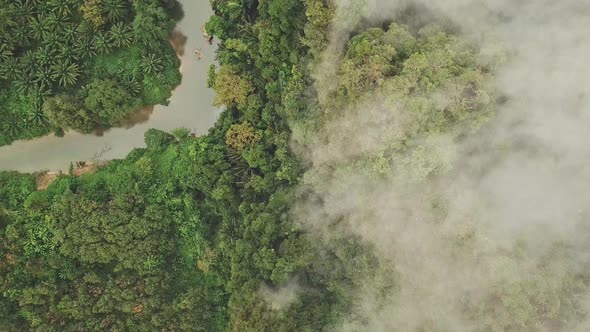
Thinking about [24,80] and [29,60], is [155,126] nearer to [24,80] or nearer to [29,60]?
[24,80]

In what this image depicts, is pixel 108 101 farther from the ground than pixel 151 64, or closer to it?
closer to it

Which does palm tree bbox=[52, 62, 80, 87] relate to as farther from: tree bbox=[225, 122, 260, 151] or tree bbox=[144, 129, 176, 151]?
tree bbox=[225, 122, 260, 151]

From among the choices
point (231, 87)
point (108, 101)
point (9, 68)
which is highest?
point (9, 68)

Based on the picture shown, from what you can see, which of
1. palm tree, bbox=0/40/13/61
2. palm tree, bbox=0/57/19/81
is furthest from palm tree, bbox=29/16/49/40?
palm tree, bbox=0/57/19/81

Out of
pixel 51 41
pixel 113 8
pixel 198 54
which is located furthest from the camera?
pixel 198 54

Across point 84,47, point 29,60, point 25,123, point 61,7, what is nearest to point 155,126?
point 84,47

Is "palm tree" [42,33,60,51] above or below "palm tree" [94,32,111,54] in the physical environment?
above

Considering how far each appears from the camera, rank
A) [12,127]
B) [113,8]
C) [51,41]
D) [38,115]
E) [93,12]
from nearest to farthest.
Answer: [93,12] < [113,8] < [51,41] < [38,115] < [12,127]
